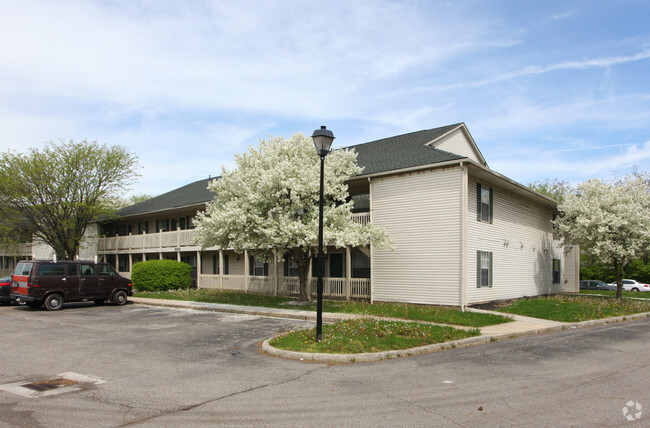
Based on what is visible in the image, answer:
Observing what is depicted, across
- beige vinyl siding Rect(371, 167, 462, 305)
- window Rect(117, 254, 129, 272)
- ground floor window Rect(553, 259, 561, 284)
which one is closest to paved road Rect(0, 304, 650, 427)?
beige vinyl siding Rect(371, 167, 462, 305)

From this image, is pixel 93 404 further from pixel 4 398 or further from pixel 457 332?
pixel 457 332

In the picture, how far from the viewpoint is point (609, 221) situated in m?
21.6

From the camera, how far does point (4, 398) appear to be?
6578 mm

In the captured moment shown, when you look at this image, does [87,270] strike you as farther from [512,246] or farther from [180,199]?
[512,246]

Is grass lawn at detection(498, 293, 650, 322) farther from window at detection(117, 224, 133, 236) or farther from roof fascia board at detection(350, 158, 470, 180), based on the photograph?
window at detection(117, 224, 133, 236)

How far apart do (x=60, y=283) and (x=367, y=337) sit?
1404 centimetres

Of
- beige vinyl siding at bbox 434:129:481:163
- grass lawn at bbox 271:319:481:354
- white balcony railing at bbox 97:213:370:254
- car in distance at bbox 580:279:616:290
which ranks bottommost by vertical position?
car in distance at bbox 580:279:616:290

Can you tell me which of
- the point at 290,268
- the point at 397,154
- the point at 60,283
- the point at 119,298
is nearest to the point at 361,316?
the point at 397,154

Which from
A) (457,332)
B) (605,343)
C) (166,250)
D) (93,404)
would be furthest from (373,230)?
(166,250)

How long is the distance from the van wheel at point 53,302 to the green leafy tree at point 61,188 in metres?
13.8

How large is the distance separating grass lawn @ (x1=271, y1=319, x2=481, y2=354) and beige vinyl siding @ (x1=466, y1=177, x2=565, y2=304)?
624cm

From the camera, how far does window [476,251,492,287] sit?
59.8 ft

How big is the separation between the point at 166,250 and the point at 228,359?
23.0m

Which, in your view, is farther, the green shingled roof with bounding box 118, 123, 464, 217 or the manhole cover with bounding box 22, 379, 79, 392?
the green shingled roof with bounding box 118, 123, 464, 217
